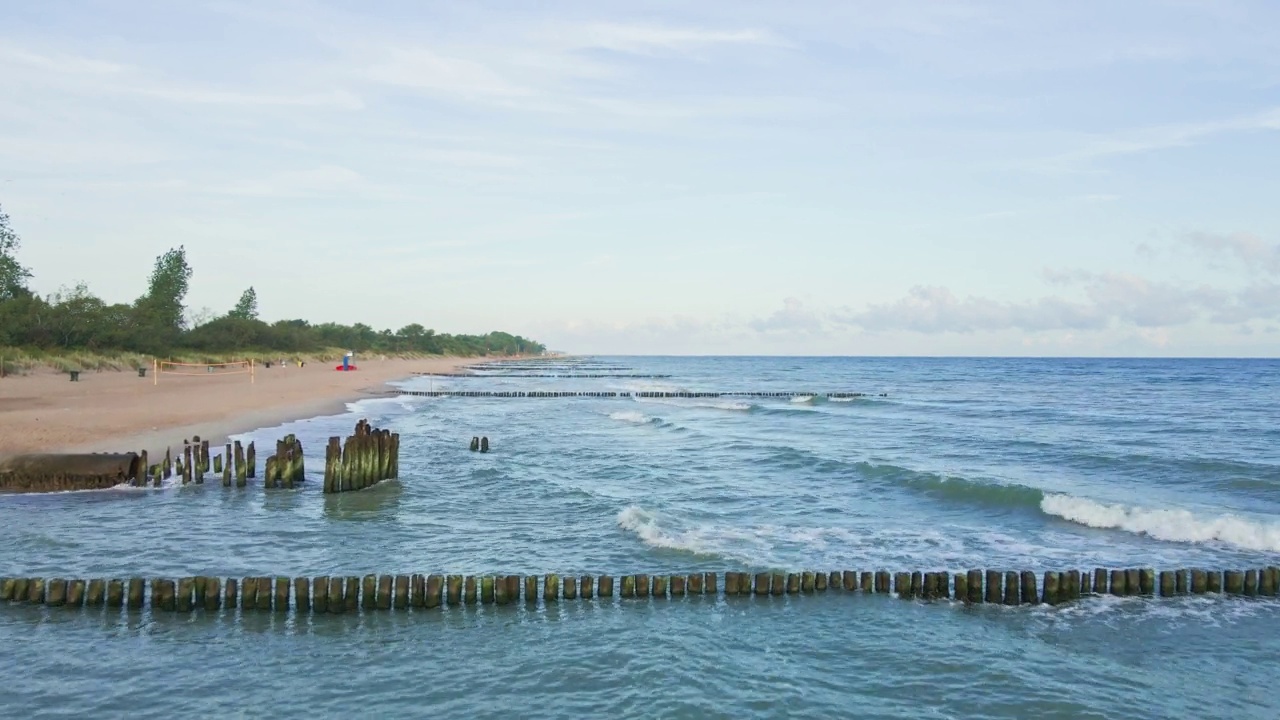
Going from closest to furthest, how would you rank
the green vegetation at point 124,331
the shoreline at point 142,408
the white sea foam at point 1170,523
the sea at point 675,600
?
the sea at point 675,600, the white sea foam at point 1170,523, the shoreline at point 142,408, the green vegetation at point 124,331

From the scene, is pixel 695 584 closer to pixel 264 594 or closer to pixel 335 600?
pixel 335 600

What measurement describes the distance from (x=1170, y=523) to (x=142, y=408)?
3381 cm

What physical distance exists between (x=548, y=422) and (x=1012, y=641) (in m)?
32.6

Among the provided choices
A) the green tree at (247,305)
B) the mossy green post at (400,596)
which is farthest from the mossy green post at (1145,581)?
the green tree at (247,305)

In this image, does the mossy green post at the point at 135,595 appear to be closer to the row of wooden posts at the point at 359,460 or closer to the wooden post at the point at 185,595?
the wooden post at the point at 185,595

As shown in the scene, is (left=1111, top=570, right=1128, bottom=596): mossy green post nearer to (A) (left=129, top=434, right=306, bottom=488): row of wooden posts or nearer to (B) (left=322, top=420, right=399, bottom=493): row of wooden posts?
(B) (left=322, top=420, right=399, bottom=493): row of wooden posts

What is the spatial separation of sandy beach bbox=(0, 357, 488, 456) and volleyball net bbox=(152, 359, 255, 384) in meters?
2.28

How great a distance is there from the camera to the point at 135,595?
1149 cm

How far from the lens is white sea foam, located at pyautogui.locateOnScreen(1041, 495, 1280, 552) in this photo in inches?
681

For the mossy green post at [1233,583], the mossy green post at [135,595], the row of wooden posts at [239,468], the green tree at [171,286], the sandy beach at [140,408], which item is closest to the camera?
the mossy green post at [135,595]

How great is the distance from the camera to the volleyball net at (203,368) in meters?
61.0

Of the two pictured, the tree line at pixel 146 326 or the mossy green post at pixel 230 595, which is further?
the tree line at pixel 146 326

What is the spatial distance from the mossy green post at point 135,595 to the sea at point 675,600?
0.55ft

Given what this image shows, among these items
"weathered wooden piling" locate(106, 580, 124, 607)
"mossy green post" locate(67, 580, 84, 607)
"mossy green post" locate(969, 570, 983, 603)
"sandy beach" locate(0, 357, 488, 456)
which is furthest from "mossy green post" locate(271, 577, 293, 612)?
"sandy beach" locate(0, 357, 488, 456)
